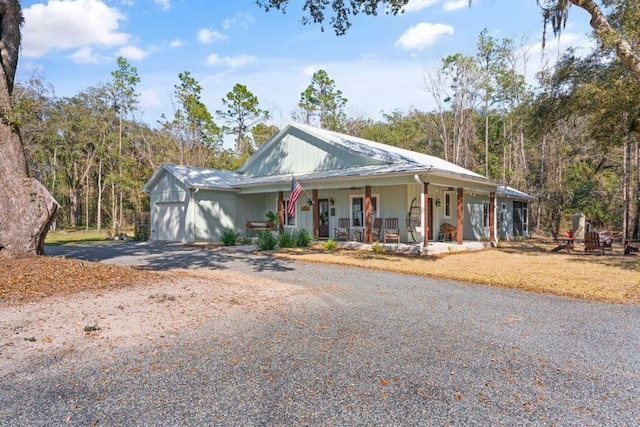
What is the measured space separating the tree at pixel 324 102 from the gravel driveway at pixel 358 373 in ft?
113

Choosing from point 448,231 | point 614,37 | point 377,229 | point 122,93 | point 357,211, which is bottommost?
point 448,231

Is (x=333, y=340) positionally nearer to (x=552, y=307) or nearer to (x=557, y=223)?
(x=552, y=307)

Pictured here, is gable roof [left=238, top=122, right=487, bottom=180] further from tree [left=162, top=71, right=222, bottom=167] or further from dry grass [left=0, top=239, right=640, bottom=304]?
tree [left=162, top=71, right=222, bottom=167]

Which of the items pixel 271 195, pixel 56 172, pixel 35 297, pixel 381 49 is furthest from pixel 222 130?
pixel 35 297

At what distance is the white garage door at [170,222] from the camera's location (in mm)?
18297

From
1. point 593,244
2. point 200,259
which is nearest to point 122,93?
point 200,259

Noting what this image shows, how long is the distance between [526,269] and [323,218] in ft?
31.2

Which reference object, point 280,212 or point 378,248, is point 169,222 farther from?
point 378,248

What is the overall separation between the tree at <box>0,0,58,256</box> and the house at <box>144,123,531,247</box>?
343 inches

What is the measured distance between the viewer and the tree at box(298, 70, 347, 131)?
38781 millimetres

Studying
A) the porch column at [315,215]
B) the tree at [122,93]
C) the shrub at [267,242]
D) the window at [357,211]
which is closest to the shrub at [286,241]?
the shrub at [267,242]

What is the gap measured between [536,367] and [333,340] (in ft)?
6.84

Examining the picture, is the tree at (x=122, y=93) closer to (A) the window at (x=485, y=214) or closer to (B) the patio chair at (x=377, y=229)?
(B) the patio chair at (x=377, y=229)

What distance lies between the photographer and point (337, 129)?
38.8 m
